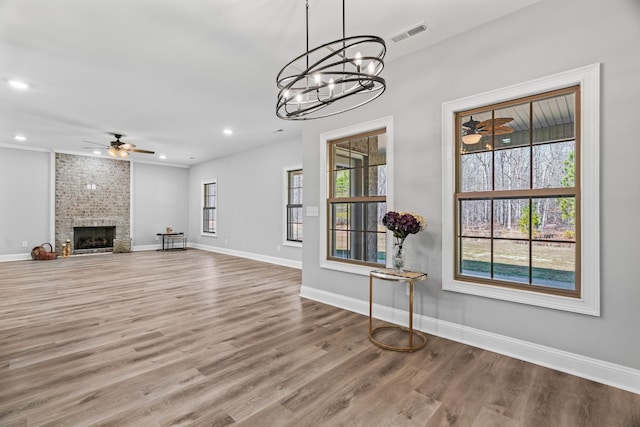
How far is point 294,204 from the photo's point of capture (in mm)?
7070

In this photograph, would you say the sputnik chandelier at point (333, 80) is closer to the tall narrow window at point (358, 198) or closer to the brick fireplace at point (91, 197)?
the tall narrow window at point (358, 198)

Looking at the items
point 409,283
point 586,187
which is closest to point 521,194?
point 586,187

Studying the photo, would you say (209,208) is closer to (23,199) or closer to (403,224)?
(23,199)

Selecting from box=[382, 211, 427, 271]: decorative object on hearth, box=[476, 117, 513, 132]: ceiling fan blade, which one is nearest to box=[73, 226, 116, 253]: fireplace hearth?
box=[382, 211, 427, 271]: decorative object on hearth

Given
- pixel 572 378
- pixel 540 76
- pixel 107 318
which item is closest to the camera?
pixel 572 378

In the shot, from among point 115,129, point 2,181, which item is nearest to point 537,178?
point 115,129

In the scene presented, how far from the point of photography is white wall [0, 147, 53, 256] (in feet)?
24.8

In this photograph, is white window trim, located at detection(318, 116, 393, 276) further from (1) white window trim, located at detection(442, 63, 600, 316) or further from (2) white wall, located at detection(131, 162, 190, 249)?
(2) white wall, located at detection(131, 162, 190, 249)

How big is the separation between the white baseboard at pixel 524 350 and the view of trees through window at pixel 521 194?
0.49 meters

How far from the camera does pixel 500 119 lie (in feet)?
9.36

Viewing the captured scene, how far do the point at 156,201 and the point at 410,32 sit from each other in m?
9.54

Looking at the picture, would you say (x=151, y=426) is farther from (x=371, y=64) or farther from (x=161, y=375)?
(x=371, y=64)

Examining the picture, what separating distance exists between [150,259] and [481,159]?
8.02 meters

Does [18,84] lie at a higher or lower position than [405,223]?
higher
